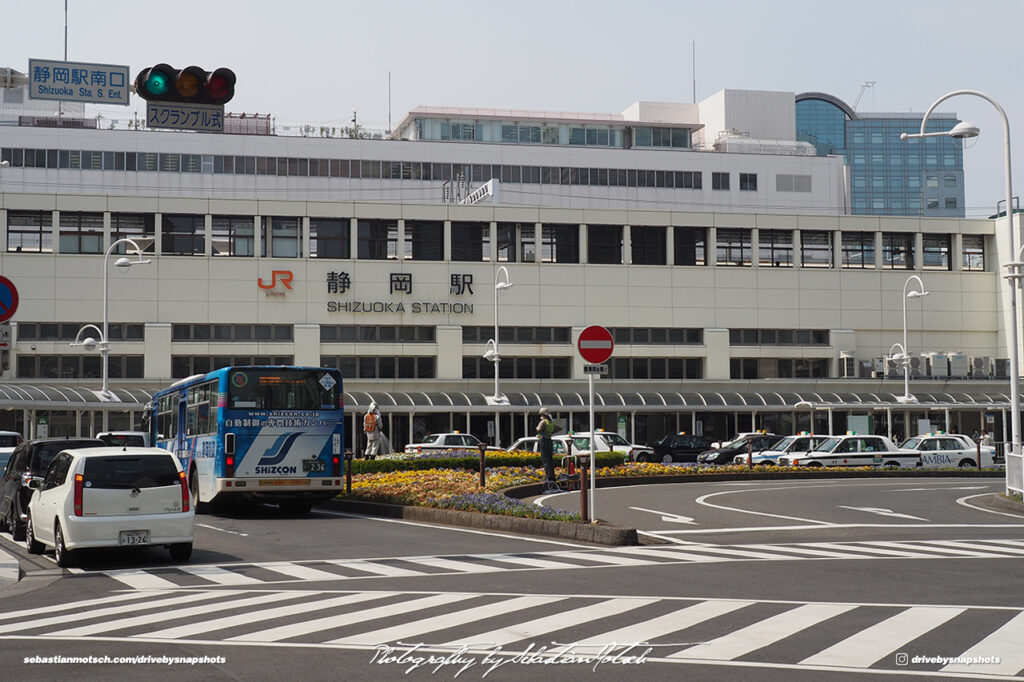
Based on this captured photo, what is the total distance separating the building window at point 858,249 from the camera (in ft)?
219

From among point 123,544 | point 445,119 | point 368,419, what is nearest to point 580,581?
point 123,544

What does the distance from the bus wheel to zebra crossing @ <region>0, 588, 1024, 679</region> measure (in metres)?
13.7

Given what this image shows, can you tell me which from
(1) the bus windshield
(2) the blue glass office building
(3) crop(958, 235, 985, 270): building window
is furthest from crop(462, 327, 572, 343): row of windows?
(2) the blue glass office building

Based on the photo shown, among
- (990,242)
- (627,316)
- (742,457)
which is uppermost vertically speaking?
(990,242)

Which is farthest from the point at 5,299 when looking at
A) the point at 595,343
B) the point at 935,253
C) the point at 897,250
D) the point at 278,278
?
the point at 935,253

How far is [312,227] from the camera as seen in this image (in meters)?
61.2

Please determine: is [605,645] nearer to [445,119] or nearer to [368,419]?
[368,419]

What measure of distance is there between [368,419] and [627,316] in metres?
27.5

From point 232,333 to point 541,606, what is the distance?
50111mm

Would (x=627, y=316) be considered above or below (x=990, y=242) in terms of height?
below

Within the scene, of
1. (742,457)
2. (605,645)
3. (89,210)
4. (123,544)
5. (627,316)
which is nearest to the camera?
(605,645)

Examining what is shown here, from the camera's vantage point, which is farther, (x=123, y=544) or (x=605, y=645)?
(x=123, y=544)

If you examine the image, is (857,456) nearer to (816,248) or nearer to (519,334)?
(519,334)

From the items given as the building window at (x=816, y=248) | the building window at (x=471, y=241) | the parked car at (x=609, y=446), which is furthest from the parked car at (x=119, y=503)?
the building window at (x=816, y=248)
